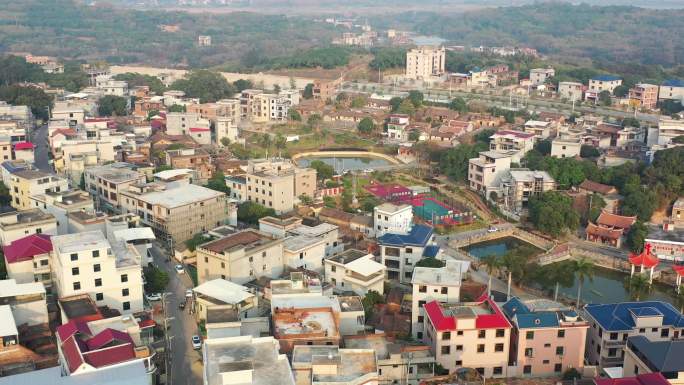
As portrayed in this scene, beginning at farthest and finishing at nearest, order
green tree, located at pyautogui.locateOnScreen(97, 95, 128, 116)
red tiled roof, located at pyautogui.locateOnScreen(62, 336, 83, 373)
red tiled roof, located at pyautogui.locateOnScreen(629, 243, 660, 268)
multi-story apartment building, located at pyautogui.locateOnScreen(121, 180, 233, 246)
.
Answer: green tree, located at pyautogui.locateOnScreen(97, 95, 128, 116), multi-story apartment building, located at pyautogui.locateOnScreen(121, 180, 233, 246), red tiled roof, located at pyautogui.locateOnScreen(629, 243, 660, 268), red tiled roof, located at pyautogui.locateOnScreen(62, 336, 83, 373)

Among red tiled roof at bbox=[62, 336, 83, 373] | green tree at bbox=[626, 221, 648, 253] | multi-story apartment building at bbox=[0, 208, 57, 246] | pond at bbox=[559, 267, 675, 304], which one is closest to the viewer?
red tiled roof at bbox=[62, 336, 83, 373]

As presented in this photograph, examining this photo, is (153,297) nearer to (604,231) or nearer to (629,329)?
(629,329)

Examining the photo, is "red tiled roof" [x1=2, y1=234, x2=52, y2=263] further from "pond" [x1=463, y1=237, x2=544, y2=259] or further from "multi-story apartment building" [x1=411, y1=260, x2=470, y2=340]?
"pond" [x1=463, y1=237, x2=544, y2=259]

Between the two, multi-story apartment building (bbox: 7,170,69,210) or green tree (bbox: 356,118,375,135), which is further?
green tree (bbox: 356,118,375,135)

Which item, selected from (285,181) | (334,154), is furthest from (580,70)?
(285,181)

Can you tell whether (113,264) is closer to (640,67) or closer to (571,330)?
(571,330)

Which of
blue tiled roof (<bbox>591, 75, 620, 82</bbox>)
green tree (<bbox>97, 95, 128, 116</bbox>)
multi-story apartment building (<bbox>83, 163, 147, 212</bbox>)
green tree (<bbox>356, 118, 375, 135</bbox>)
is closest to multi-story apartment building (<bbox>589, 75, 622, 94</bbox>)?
blue tiled roof (<bbox>591, 75, 620, 82</bbox>)

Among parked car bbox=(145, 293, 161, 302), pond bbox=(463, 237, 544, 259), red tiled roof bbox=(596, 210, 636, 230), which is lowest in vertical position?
pond bbox=(463, 237, 544, 259)
